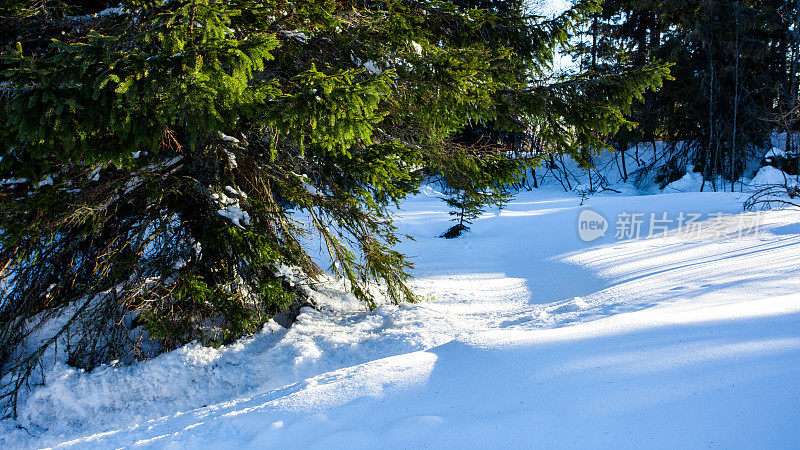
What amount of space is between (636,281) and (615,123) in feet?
8.07

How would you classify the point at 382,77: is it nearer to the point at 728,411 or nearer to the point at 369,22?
the point at 369,22

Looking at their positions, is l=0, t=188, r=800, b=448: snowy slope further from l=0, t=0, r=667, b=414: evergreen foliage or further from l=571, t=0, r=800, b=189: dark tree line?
l=571, t=0, r=800, b=189: dark tree line

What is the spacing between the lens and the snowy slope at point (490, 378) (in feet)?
8.00

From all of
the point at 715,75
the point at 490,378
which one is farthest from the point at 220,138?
the point at 715,75

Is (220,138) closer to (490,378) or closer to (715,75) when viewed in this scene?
(490,378)

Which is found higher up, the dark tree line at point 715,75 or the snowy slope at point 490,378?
the dark tree line at point 715,75

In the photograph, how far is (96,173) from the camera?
4520mm

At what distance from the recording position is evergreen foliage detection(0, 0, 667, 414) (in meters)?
3.21

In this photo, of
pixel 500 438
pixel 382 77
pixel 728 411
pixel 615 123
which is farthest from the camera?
pixel 615 123

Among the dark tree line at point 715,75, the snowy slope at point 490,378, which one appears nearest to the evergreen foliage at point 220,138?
the snowy slope at point 490,378

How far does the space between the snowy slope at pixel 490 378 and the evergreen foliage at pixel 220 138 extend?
49 centimetres

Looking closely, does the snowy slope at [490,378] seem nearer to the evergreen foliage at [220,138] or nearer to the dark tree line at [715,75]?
the evergreen foliage at [220,138]

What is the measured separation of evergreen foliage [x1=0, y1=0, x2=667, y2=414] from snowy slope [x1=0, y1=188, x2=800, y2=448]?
19.3 inches

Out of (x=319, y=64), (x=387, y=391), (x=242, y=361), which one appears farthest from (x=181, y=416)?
(x=319, y=64)
